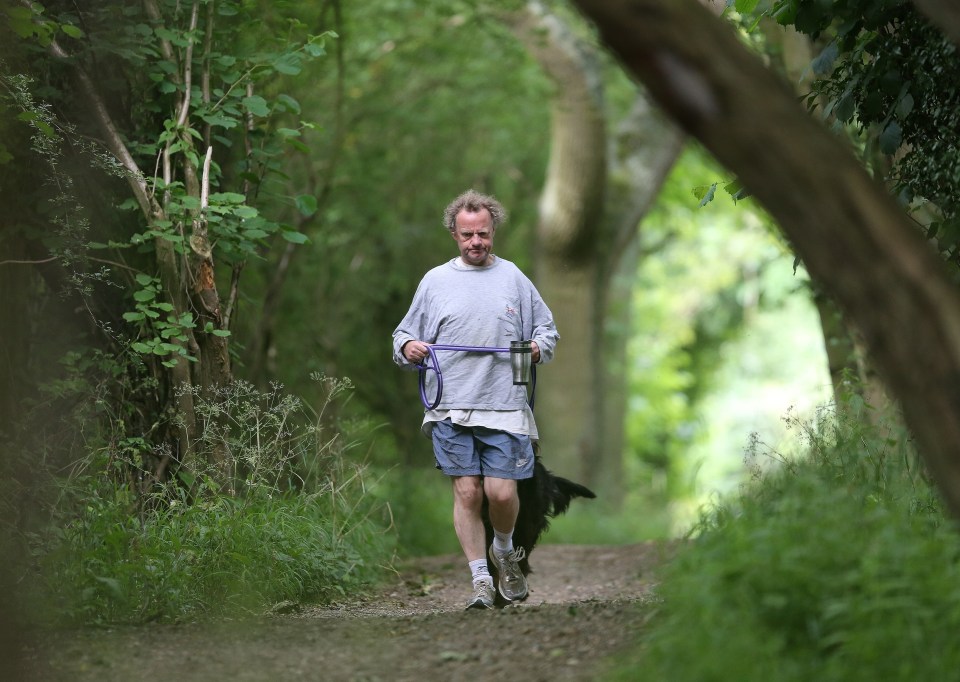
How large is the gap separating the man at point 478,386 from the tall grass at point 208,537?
0.88 m

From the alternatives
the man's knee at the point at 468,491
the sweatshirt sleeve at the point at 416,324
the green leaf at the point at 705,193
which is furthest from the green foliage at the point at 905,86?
the man's knee at the point at 468,491

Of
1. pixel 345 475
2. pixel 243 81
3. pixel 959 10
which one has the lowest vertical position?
pixel 345 475

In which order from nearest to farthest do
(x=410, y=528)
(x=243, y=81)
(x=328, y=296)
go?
1. (x=243, y=81)
2. (x=410, y=528)
3. (x=328, y=296)

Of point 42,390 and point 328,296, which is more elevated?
point 328,296

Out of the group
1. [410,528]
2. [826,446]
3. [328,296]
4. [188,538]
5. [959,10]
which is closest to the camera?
[959,10]

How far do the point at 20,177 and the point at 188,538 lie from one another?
2.42 metres

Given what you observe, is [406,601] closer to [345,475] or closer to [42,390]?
[345,475]

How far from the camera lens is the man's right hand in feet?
21.9

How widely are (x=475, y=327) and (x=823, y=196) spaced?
2.91m

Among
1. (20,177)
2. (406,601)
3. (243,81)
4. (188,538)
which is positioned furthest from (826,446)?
(20,177)

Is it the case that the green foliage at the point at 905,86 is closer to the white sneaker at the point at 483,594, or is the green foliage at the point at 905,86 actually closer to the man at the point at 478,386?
the man at the point at 478,386

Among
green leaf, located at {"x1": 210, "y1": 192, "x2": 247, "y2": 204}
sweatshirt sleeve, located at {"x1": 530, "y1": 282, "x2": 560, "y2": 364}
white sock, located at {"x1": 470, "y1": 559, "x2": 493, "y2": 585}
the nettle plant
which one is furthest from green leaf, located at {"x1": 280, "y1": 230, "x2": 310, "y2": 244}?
white sock, located at {"x1": 470, "y1": 559, "x2": 493, "y2": 585}

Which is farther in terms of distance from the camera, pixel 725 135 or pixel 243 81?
pixel 243 81

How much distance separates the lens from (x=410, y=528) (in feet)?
38.2
